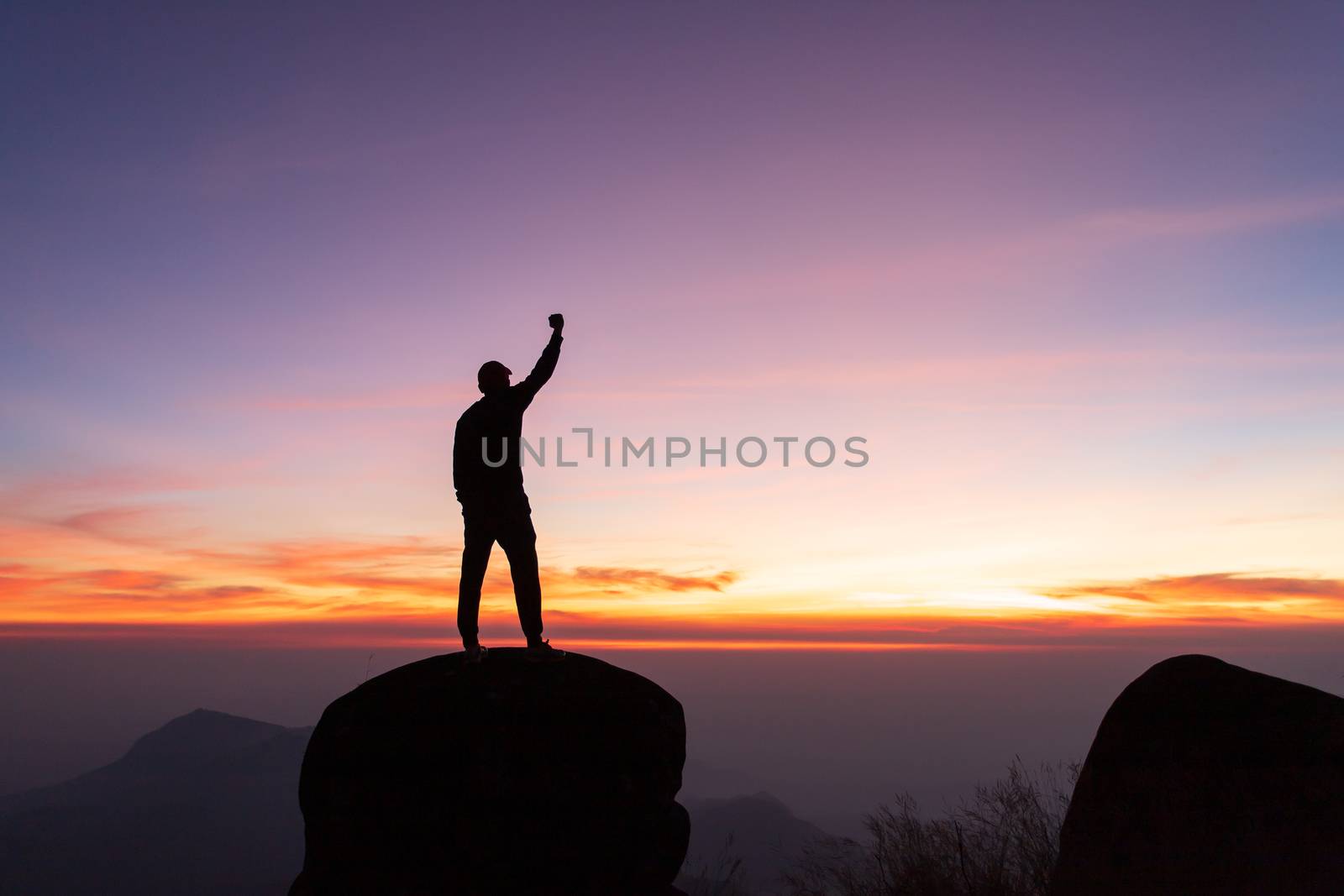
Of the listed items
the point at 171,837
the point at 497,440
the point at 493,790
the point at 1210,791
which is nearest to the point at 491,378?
the point at 497,440

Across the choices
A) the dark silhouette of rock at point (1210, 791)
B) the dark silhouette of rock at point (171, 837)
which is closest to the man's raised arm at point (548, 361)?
the dark silhouette of rock at point (1210, 791)

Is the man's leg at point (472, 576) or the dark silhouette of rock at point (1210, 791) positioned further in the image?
the man's leg at point (472, 576)

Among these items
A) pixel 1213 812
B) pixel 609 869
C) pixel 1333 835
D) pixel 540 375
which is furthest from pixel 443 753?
pixel 1333 835

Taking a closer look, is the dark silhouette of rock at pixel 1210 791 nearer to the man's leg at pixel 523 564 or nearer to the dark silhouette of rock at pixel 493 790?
the dark silhouette of rock at pixel 493 790

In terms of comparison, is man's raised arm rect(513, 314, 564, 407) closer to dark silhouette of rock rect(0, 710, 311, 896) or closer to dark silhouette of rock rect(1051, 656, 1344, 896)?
dark silhouette of rock rect(1051, 656, 1344, 896)

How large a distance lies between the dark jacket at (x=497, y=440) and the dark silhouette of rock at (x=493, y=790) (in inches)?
68.7

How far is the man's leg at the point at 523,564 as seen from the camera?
875cm

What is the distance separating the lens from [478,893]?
24.7 feet

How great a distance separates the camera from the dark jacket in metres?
8.81

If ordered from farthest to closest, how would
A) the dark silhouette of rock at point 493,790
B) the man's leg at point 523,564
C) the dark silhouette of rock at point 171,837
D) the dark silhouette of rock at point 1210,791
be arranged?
the dark silhouette of rock at point 171,837
the man's leg at point 523,564
the dark silhouette of rock at point 493,790
the dark silhouette of rock at point 1210,791

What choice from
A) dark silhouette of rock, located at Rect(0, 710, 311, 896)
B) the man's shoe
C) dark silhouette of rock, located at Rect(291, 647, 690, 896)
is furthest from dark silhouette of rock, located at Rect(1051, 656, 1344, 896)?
dark silhouette of rock, located at Rect(0, 710, 311, 896)

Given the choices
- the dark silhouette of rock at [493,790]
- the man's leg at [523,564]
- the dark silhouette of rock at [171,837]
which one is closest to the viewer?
the dark silhouette of rock at [493,790]

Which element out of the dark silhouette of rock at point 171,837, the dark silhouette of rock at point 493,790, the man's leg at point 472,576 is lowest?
the dark silhouette of rock at point 171,837

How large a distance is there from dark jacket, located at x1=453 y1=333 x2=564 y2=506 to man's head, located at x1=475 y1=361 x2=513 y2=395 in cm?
8
